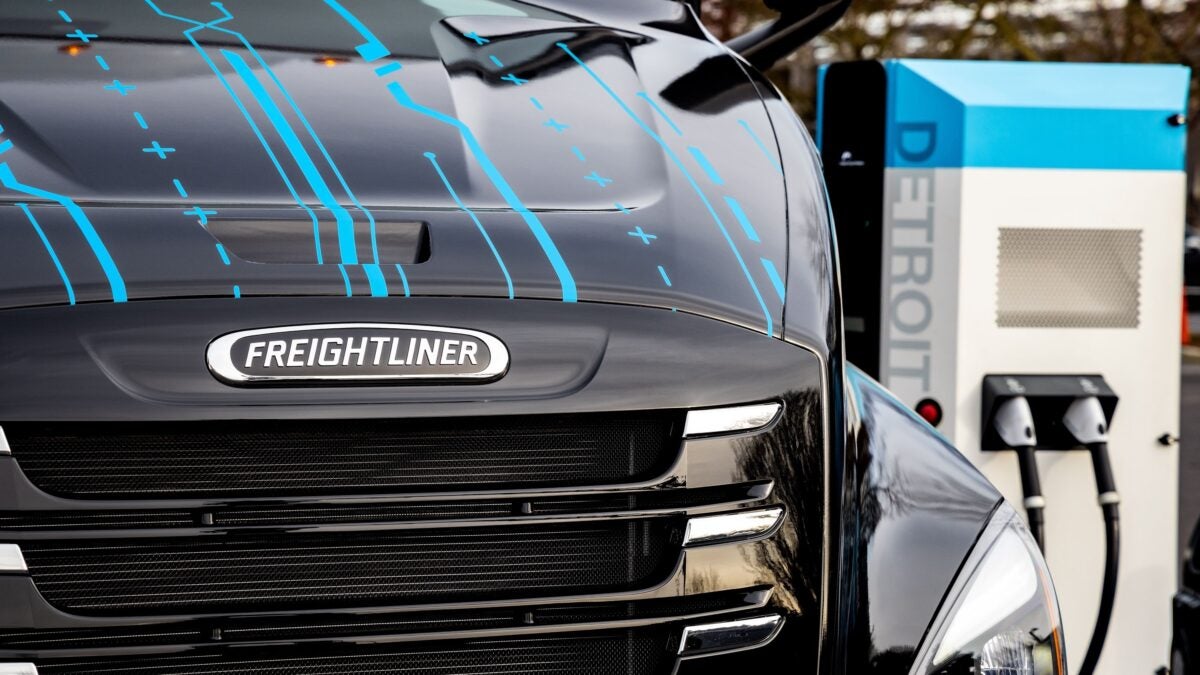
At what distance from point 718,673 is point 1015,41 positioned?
1733 centimetres

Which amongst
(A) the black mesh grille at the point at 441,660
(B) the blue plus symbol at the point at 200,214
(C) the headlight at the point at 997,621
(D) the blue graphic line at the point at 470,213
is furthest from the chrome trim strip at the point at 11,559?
(C) the headlight at the point at 997,621

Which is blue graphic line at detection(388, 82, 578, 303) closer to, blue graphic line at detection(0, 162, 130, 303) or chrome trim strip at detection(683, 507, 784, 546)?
chrome trim strip at detection(683, 507, 784, 546)

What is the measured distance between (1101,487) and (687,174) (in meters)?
2.25

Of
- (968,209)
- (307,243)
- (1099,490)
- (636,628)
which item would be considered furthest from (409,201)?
(1099,490)

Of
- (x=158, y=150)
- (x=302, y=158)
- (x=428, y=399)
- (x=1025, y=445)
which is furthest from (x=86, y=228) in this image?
(x=1025, y=445)

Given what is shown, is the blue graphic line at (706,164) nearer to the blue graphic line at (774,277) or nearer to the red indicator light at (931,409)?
the blue graphic line at (774,277)

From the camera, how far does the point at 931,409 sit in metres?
4.02

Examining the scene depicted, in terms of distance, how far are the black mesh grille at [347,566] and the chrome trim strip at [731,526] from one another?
0.03m

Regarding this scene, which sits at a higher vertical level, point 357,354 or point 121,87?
point 121,87

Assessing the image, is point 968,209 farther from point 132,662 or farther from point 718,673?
point 132,662

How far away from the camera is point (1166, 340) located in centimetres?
412

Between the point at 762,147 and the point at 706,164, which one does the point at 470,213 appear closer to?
the point at 706,164

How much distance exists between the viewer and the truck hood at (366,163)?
1879 mm

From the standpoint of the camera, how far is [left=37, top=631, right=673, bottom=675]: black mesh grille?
1.85 m
